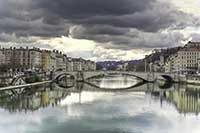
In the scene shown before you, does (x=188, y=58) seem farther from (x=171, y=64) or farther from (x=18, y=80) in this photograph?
(x=18, y=80)

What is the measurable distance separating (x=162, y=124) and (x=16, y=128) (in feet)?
19.3

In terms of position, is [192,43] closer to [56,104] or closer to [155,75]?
[155,75]

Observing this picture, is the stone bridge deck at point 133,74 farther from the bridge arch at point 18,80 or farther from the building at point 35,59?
the building at point 35,59

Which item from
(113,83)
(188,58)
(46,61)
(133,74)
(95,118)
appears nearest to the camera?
(95,118)

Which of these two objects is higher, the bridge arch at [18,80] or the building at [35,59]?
the building at [35,59]

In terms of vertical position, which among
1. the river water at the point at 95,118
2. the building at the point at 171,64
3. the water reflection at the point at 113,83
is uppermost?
the building at the point at 171,64

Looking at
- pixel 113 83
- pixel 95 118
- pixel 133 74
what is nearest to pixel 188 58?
pixel 113 83

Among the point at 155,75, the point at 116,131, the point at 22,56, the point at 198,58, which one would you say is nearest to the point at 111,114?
the point at 116,131

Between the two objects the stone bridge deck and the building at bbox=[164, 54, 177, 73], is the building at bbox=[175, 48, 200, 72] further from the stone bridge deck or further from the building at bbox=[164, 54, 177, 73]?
the stone bridge deck

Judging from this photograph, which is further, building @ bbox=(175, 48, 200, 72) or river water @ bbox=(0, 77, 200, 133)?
building @ bbox=(175, 48, 200, 72)

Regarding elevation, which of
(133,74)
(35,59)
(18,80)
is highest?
(35,59)

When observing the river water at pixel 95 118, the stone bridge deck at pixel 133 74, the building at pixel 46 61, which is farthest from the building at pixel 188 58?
the river water at pixel 95 118

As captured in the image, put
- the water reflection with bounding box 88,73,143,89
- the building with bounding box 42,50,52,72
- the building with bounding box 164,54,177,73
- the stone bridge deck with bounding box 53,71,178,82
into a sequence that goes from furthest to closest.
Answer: the building with bounding box 42,50,52,72 → the building with bounding box 164,54,177,73 → the stone bridge deck with bounding box 53,71,178,82 → the water reflection with bounding box 88,73,143,89

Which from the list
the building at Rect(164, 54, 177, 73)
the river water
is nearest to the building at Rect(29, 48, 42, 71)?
the building at Rect(164, 54, 177, 73)
